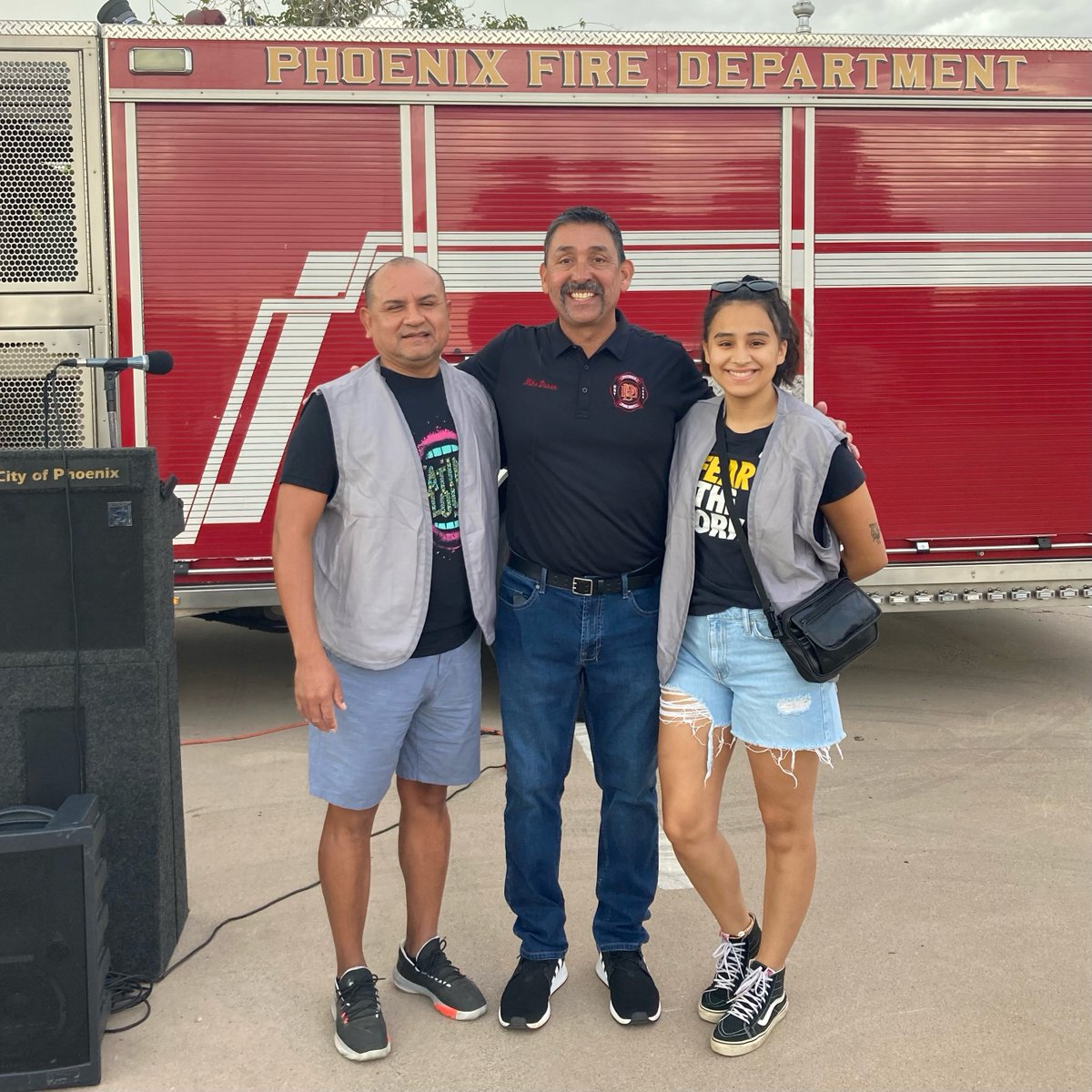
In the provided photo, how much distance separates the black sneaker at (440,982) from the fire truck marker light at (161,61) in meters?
4.05

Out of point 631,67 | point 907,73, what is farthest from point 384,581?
point 907,73

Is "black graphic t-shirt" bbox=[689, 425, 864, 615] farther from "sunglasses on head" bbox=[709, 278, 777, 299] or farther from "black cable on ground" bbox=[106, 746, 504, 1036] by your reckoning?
"black cable on ground" bbox=[106, 746, 504, 1036]

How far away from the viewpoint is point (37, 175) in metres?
5.08

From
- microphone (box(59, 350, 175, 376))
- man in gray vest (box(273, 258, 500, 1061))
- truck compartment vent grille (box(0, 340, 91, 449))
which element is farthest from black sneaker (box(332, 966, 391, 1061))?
truck compartment vent grille (box(0, 340, 91, 449))

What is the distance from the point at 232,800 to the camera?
178 inches

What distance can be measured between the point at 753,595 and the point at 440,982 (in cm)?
130

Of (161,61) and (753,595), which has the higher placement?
(161,61)

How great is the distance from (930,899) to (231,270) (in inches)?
156

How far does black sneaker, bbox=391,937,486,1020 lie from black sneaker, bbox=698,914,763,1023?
22.8 inches

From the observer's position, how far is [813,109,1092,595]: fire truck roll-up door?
5.51 meters

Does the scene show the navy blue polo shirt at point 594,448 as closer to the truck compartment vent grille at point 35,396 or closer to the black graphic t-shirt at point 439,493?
the black graphic t-shirt at point 439,493

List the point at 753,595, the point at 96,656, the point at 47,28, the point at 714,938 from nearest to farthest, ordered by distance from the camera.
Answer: the point at 753,595 < the point at 96,656 < the point at 714,938 < the point at 47,28

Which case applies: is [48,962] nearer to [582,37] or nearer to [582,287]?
[582,287]

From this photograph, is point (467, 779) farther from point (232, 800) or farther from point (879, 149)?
point (879, 149)
